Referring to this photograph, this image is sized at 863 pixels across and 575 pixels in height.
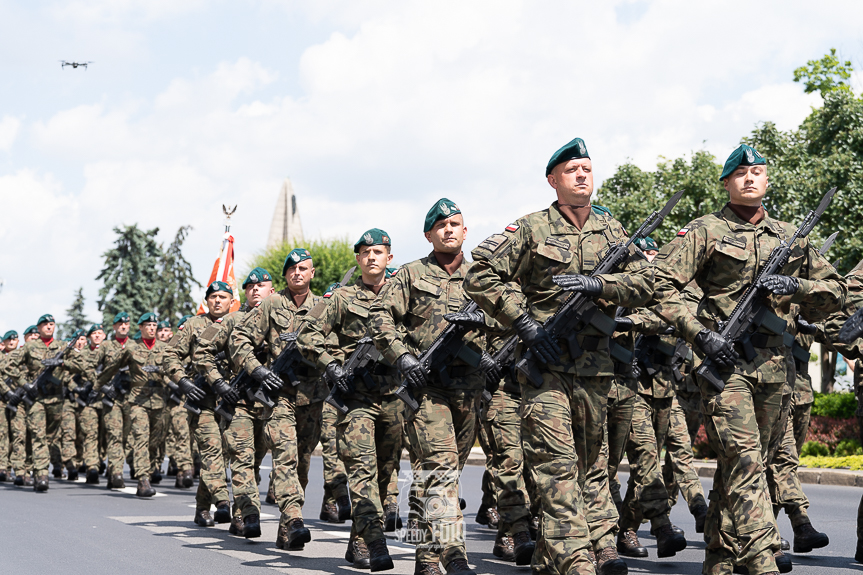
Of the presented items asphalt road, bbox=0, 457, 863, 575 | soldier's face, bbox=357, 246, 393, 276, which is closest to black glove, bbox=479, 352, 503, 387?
soldier's face, bbox=357, 246, 393, 276

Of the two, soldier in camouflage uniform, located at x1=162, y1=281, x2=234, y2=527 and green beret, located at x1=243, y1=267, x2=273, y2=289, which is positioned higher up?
green beret, located at x1=243, y1=267, x2=273, y2=289

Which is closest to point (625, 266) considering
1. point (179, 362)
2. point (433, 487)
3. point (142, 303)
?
point (433, 487)

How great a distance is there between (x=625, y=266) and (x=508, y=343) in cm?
202

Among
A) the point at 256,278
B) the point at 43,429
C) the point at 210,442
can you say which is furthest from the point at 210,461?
the point at 43,429

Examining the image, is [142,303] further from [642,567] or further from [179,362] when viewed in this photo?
[642,567]

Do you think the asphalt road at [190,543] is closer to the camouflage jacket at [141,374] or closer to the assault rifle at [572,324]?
the camouflage jacket at [141,374]

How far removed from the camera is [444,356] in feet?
21.4

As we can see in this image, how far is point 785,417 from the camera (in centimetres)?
607

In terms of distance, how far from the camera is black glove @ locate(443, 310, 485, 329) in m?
6.30

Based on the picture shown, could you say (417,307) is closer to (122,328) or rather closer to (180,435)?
(180,435)

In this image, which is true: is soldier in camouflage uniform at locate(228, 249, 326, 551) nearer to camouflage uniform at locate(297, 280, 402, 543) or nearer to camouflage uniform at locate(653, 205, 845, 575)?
camouflage uniform at locate(297, 280, 402, 543)

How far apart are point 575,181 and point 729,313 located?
4.08ft

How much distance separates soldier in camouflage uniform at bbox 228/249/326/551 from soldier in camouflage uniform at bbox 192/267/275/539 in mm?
345

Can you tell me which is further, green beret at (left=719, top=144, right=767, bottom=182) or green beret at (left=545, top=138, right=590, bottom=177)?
green beret at (left=719, top=144, right=767, bottom=182)
